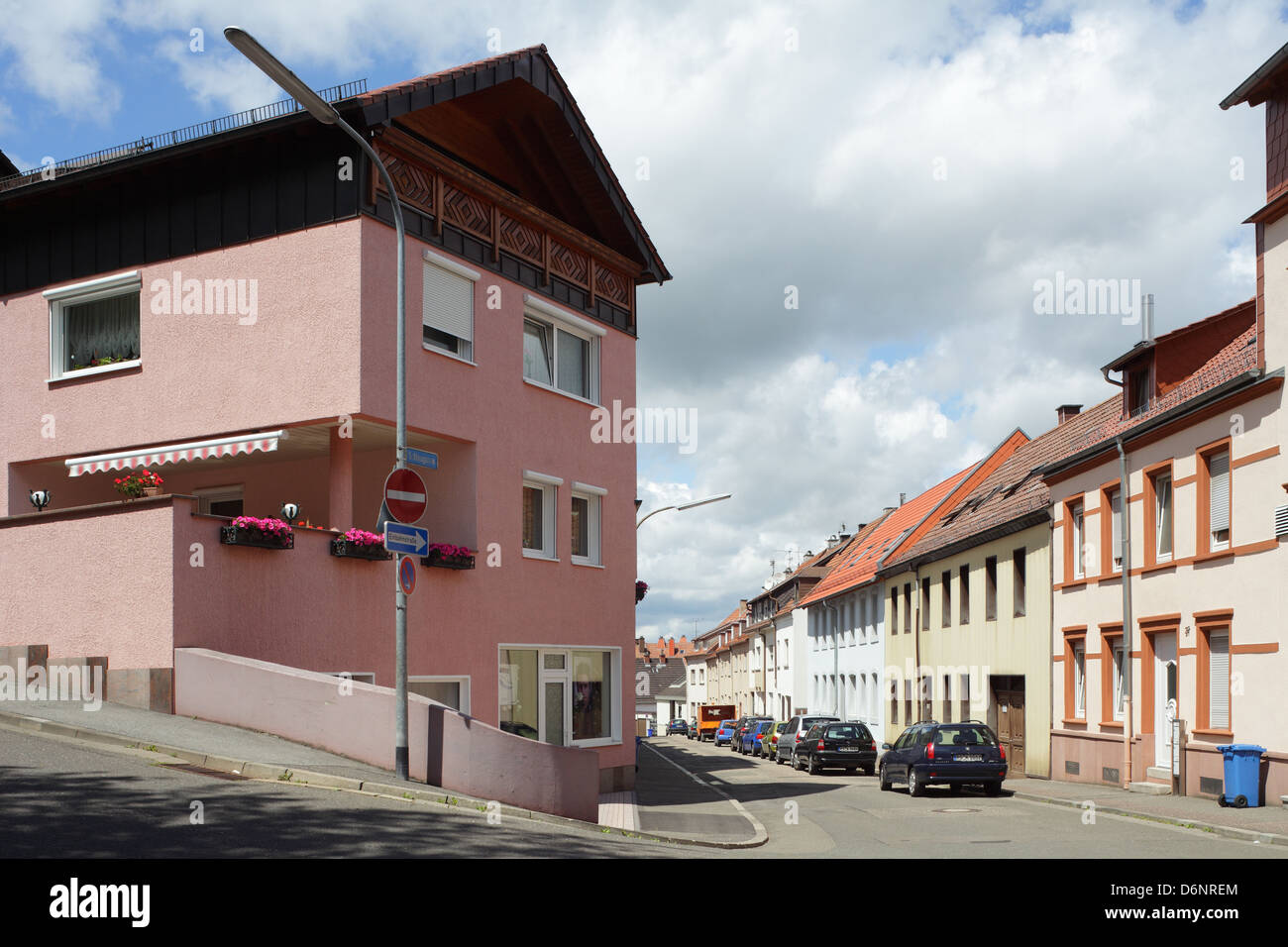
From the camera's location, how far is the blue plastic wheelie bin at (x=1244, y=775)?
2020 centimetres

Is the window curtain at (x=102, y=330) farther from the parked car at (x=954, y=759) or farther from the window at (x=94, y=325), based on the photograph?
the parked car at (x=954, y=759)

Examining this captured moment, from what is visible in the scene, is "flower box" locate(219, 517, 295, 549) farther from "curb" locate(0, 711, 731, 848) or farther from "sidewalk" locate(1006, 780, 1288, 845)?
"sidewalk" locate(1006, 780, 1288, 845)

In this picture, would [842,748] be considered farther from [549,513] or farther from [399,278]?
[399,278]

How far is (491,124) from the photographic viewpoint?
23250mm

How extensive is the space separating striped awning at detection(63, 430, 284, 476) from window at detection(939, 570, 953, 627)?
84.8 ft

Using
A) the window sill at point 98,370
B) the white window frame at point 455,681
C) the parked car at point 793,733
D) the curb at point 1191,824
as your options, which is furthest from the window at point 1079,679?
the window sill at point 98,370

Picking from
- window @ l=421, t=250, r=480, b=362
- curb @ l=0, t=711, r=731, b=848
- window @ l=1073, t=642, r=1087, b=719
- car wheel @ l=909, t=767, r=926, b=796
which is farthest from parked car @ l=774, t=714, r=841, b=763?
curb @ l=0, t=711, r=731, b=848

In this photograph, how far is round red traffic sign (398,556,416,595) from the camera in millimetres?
14422

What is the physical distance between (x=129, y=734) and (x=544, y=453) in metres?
10.4

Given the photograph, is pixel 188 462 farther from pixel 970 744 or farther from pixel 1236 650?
pixel 1236 650

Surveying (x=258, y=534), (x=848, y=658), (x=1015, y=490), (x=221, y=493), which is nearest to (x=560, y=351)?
(x=221, y=493)
